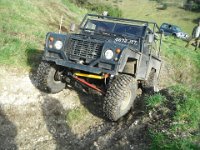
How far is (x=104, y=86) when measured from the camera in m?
7.16

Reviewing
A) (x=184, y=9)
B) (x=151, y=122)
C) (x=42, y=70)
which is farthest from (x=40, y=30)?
(x=184, y=9)

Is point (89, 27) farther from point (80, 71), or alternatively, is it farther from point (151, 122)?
point (151, 122)

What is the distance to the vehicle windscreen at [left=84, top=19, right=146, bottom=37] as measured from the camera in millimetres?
7477

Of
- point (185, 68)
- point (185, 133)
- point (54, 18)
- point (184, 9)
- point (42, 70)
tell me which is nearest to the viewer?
point (185, 133)

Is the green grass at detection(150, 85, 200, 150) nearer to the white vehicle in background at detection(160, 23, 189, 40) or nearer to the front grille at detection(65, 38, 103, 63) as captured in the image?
the front grille at detection(65, 38, 103, 63)

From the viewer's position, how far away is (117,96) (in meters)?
6.27

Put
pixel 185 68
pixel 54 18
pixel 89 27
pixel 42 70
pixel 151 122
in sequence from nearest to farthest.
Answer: pixel 151 122 → pixel 42 70 → pixel 89 27 → pixel 185 68 → pixel 54 18

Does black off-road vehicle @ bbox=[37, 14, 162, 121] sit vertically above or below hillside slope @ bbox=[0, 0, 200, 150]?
above

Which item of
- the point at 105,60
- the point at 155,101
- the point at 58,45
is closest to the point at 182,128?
the point at 155,101

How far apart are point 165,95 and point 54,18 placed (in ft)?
28.4

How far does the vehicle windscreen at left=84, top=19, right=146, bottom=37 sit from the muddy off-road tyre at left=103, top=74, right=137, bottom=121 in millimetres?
1290

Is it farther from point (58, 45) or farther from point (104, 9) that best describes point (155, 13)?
point (58, 45)

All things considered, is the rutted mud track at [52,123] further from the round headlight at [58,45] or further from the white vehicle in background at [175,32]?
the white vehicle in background at [175,32]

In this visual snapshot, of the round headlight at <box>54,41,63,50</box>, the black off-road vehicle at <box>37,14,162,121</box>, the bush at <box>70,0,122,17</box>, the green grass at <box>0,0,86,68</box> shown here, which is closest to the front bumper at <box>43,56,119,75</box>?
the black off-road vehicle at <box>37,14,162,121</box>
